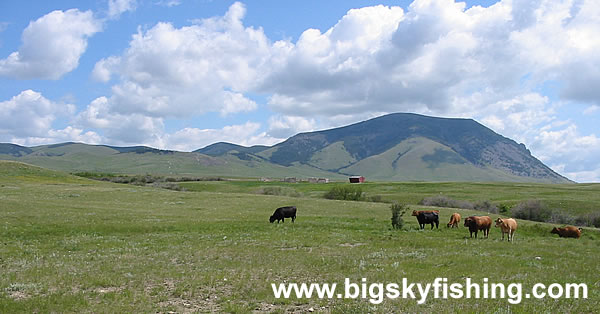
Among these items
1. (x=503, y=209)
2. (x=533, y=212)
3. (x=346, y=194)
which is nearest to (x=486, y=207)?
(x=503, y=209)

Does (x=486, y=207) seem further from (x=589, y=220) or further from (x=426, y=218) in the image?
(x=426, y=218)

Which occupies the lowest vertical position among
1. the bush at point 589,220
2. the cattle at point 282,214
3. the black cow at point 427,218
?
the bush at point 589,220

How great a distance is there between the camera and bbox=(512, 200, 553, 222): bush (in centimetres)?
6076

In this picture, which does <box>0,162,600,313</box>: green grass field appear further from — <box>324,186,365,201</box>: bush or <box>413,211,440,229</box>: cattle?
<box>324,186,365,201</box>: bush

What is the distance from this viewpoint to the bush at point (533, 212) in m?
60.8

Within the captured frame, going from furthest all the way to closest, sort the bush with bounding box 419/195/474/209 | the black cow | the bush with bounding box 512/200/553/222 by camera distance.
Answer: the bush with bounding box 419/195/474/209 < the bush with bounding box 512/200/553/222 < the black cow

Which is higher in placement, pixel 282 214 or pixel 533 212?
pixel 282 214

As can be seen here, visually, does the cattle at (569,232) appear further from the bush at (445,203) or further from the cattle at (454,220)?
the bush at (445,203)

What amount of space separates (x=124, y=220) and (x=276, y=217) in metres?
12.4

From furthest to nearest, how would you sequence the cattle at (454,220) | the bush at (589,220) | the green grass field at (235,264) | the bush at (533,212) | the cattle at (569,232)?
1. the bush at (533,212)
2. the bush at (589,220)
3. the cattle at (454,220)
4. the cattle at (569,232)
5. the green grass field at (235,264)

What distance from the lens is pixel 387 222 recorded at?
3800 cm

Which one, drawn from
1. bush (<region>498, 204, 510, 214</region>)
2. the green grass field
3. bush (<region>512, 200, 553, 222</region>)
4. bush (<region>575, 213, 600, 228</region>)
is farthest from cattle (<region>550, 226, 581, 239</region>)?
bush (<region>498, 204, 510, 214</region>)

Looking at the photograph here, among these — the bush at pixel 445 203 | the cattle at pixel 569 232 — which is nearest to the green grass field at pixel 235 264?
the cattle at pixel 569 232

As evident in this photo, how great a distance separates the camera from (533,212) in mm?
61844
